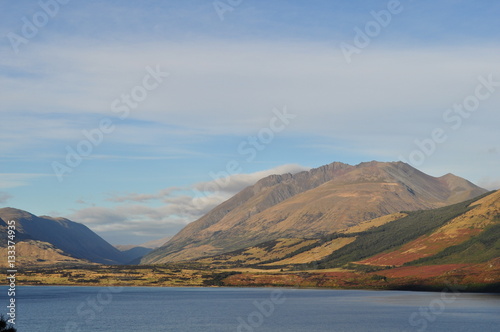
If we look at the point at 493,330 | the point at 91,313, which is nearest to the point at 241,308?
the point at 91,313

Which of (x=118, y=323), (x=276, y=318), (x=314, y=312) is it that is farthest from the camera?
(x=314, y=312)

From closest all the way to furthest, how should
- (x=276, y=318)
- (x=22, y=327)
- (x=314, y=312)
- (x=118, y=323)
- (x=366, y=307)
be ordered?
(x=22, y=327), (x=118, y=323), (x=276, y=318), (x=314, y=312), (x=366, y=307)

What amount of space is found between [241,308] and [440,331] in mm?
76625

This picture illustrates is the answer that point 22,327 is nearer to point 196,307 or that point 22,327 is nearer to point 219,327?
point 219,327

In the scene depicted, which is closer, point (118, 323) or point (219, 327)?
point (219, 327)

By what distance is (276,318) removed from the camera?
161000 millimetres

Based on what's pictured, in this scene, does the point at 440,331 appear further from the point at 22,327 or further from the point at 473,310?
the point at 22,327

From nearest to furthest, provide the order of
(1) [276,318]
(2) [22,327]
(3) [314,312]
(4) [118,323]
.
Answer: (2) [22,327] < (4) [118,323] < (1) [276,318] < (3) [314,312]

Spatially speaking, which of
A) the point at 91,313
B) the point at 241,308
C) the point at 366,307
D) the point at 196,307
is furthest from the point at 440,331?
the point at 91,313

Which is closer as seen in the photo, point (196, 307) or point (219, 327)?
point (219, 327)

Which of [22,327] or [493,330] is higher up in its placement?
[22,327]

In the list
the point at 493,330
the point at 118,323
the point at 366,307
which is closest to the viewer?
the point at 493,330

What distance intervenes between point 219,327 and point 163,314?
1557 inches

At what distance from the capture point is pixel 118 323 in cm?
15025
